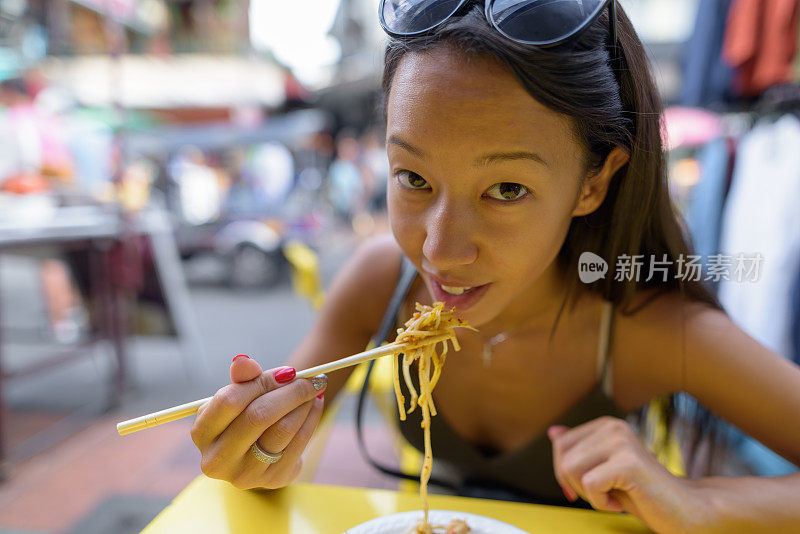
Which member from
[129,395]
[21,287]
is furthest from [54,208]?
[21,287]

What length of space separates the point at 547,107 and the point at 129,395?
11.8 ft

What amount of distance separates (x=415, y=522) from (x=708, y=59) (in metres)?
3.85

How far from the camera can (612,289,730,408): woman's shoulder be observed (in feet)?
3.51

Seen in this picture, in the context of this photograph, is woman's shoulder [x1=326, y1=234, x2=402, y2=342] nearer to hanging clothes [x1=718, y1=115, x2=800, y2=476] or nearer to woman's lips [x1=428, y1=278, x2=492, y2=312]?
woman's lips [x1=428, y1=278, x2=492, y2=312]

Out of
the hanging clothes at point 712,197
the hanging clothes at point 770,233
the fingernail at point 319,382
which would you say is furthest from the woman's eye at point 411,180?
the hanging clothes at point 712,197

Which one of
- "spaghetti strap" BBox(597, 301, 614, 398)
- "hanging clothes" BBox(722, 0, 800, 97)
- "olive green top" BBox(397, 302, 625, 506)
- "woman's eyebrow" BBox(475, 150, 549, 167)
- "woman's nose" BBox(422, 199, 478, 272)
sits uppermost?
"hanging clothes" BBox(722, 0, 800, 97)

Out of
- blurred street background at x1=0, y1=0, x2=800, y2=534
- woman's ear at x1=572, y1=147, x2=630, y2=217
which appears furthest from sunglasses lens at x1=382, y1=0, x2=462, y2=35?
woman's ear at x1=572, y1=147, x2=630, y2=217

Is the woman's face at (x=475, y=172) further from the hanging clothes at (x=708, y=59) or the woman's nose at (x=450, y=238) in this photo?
the hanging clothes at (x=708, y=59)

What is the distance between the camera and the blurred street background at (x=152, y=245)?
162 centimetres

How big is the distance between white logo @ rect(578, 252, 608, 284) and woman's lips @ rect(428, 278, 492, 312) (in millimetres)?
236

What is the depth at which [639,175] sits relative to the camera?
90 cm

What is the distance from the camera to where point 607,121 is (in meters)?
0.84

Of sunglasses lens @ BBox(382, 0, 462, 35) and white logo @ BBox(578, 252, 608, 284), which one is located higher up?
sunglasses lens @ BBox(382, 0, 462, 35)

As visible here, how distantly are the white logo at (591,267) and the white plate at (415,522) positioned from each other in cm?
49
